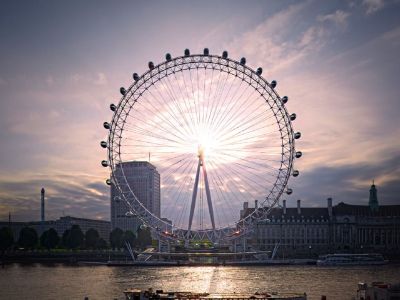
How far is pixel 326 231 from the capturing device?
154m

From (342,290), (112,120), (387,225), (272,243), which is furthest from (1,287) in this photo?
(387,225)

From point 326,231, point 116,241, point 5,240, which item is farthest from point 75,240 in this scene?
point 326,231

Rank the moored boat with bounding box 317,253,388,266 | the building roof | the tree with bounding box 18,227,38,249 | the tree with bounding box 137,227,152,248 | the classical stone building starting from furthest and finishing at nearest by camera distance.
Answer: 1. the tree with bounding box 137,227,152,248
2. the building roof
3. the classical stone building
4. the tree with bounding box 18,227,38,249
5. the moored boat with bounding box 317,253,388,266

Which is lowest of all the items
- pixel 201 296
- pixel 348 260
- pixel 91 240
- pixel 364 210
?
pixel 348 260

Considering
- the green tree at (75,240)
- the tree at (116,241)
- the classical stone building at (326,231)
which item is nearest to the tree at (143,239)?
the tree at (116,241)

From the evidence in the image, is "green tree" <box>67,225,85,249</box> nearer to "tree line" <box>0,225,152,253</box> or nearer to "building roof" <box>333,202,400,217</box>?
"tree line" <box>0,225,152,253</box>

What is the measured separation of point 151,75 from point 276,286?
104 ft

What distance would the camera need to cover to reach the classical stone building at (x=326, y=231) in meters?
153

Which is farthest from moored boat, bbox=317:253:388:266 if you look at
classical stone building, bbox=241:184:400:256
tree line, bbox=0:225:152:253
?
tree line, bbox=0:225:152:253

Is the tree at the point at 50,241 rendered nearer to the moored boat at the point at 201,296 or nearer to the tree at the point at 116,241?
the tree at the point at 116,241

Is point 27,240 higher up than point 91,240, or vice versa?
point 27,240

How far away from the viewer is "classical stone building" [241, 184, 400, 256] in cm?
15262

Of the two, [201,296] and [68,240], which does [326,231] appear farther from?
[201,296]

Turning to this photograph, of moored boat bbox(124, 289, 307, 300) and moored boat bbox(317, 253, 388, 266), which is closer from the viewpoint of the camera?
moored boat bbox(124, 289, 307, 300)
